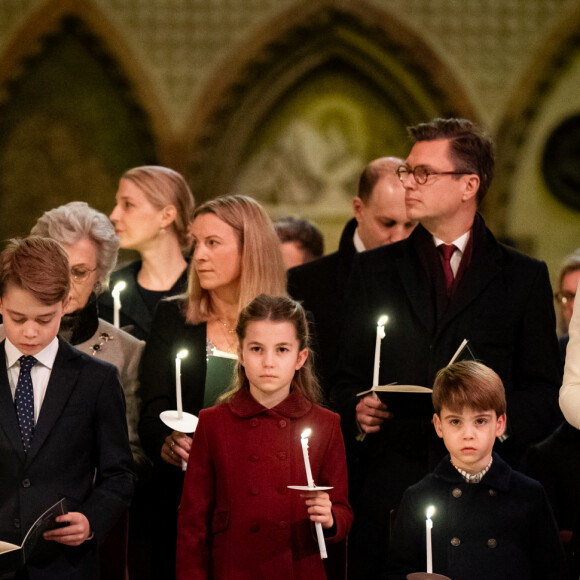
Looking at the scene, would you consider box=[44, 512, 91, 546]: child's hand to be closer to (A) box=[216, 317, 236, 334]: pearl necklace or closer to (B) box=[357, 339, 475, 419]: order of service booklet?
(B) box=[357, 339, 475, 419]: order of service booklet

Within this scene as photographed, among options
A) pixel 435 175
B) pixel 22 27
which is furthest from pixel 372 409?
pixel 22 27

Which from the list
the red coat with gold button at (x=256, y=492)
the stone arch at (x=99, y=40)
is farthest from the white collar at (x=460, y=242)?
the stone arch at (x=99, y=40)

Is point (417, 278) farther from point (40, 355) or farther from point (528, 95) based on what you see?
point (528, 95)

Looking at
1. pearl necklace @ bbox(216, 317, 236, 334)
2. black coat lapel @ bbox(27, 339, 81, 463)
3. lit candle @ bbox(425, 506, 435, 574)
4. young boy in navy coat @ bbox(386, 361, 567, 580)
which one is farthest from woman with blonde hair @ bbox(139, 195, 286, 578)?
lit candle @ bbox(425, 506, 435, 574)

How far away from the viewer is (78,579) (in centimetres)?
268

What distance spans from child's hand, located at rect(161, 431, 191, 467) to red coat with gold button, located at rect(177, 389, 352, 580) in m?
0.27

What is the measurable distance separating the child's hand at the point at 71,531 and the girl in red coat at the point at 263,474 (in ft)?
0.78

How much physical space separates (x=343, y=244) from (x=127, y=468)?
1629 millimetres

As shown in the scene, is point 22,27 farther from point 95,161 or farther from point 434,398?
point 434,398

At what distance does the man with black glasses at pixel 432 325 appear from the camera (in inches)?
119

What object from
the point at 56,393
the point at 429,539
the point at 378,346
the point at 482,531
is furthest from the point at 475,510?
the point at 56,393

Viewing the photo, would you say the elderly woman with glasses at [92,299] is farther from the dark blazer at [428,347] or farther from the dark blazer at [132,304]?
the dark blazer at [428,347]

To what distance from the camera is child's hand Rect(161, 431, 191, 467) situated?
3002mm

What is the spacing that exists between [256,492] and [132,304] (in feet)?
5.07
